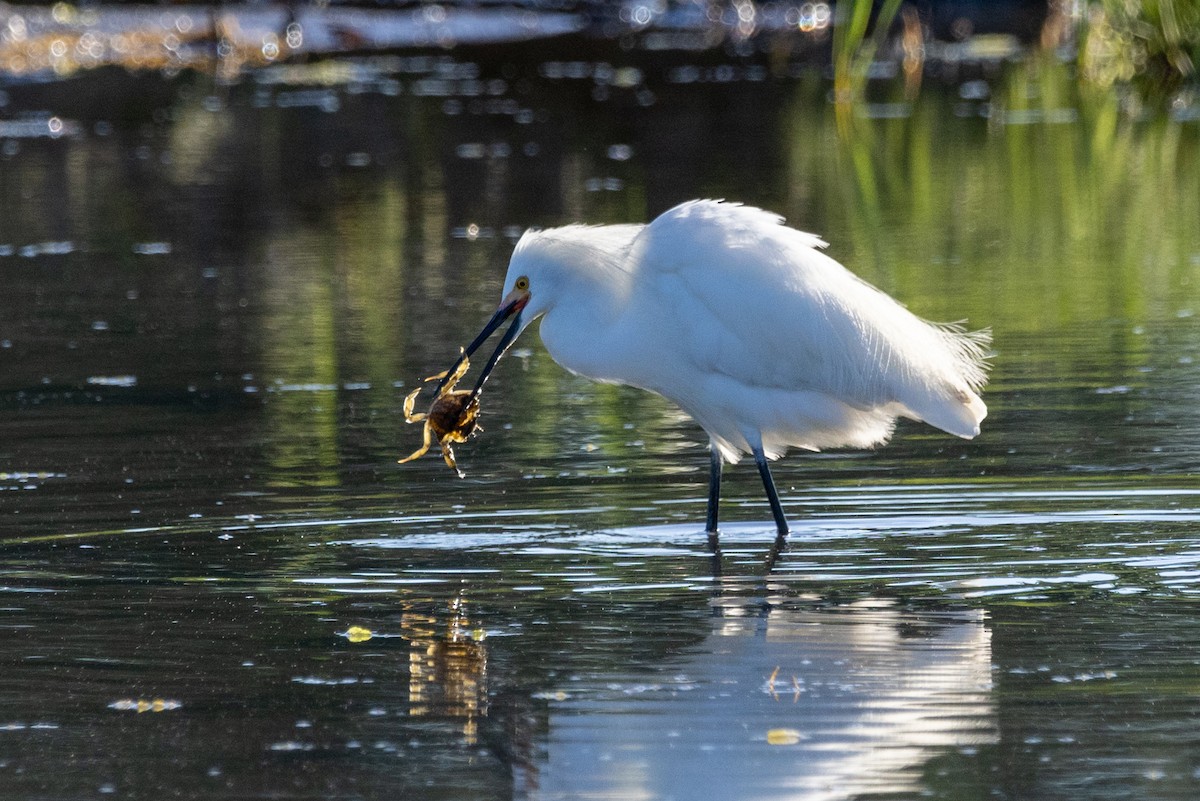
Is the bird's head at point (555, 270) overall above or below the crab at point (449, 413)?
above

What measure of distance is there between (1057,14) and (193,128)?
18.8 metres

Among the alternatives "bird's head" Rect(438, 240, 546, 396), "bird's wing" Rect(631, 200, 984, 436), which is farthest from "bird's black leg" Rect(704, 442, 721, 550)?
"bird's head" Rect(438, 240, 546, 396)

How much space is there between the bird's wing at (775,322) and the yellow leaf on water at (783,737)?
2708mm

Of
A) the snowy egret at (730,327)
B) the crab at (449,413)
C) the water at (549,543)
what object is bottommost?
the water at (549,543)

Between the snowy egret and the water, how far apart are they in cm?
43

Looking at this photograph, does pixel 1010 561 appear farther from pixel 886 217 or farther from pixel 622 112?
pixel 622 112

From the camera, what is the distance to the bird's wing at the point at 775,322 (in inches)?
307

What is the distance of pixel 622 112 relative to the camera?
26.9 meters

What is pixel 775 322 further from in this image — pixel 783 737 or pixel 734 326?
pixel 783 737

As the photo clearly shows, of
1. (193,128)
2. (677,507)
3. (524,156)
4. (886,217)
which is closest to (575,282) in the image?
(677,507)

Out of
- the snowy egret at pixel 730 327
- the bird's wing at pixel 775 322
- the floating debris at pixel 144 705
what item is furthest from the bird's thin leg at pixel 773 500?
the floating debris at pixel 144 705

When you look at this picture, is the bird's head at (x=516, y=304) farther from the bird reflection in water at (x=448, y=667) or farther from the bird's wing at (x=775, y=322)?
the bird reflection in water at (x=448, y=667)

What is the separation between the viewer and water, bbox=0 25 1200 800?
5.26 m

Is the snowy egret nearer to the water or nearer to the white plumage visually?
the white plumage
